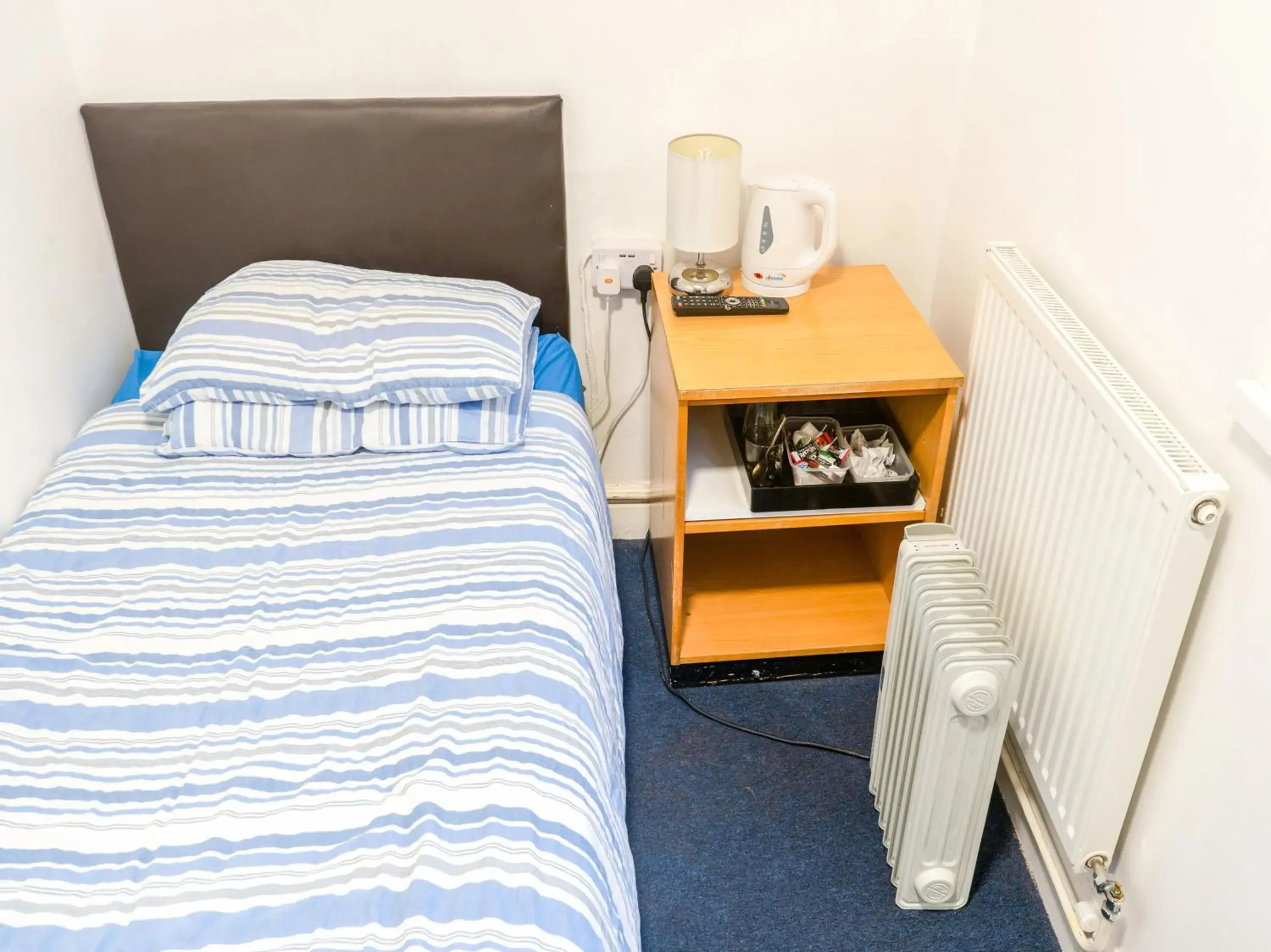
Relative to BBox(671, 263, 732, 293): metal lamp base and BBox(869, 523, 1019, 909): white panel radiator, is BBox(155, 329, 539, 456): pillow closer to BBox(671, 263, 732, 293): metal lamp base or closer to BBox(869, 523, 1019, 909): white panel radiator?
BBox(671, 263, 732, 293): metal lamp base

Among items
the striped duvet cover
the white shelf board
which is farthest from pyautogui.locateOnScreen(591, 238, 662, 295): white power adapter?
the striped duvet cover

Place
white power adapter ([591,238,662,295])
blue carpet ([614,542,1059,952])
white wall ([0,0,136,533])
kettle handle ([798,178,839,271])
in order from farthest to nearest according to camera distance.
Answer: white power adapter ([591,238,662,295]), kettle handle ([798,178,839,271]), white wall ([0,0,136,533]), blue carpet ([614,542,1059,952])

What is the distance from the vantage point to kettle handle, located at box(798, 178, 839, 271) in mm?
1854

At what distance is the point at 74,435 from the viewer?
1.94m

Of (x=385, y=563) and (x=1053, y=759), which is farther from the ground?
(x=385, y=563)

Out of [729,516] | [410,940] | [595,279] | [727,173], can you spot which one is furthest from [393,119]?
[410,940]

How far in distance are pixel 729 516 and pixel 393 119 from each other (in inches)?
37.0

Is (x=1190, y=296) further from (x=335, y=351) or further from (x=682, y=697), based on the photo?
(x=335, y=351)

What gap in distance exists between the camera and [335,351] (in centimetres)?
182


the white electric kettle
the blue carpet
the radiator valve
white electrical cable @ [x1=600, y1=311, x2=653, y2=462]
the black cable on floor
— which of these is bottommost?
the blue carpet

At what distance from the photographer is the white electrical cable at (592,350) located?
85.4 inches

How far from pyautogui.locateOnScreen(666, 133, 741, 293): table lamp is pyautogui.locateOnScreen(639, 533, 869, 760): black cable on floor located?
0.72 m

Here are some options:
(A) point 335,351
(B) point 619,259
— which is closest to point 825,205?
(B) point 619,259

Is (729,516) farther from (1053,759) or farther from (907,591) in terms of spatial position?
(1053,759)
